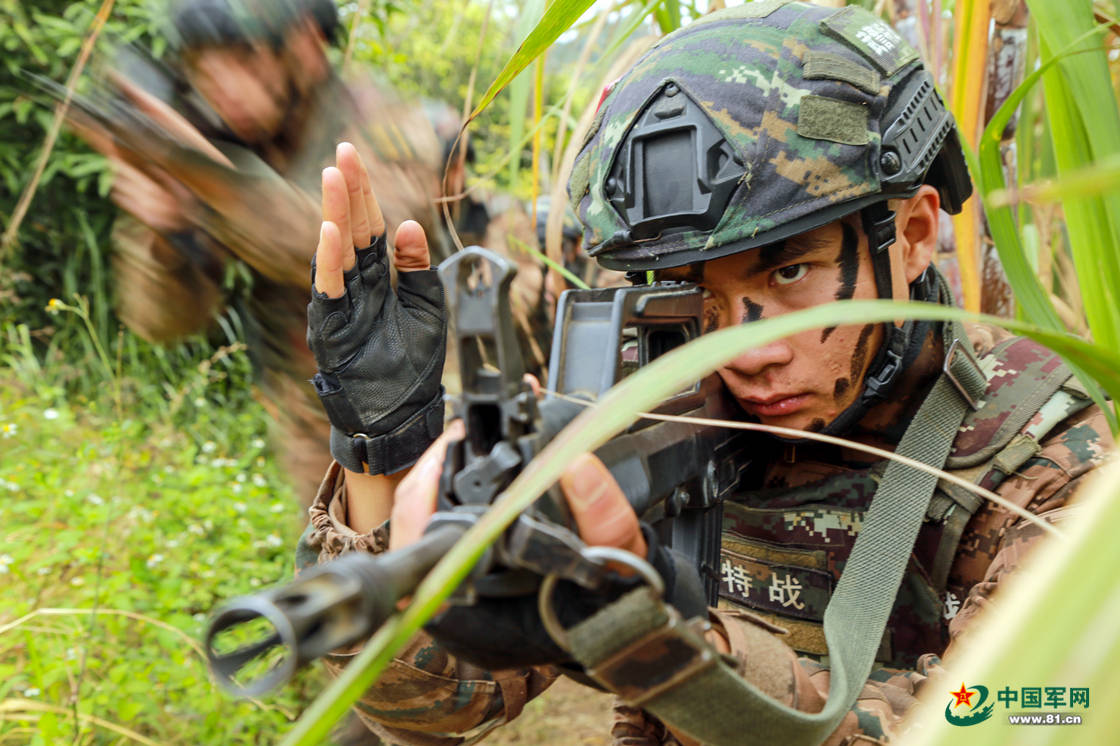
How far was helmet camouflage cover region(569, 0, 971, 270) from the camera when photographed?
3.96 ft

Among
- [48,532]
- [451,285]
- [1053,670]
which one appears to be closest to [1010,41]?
[451,285]

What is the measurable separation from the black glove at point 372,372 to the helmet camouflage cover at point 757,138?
1.15ft

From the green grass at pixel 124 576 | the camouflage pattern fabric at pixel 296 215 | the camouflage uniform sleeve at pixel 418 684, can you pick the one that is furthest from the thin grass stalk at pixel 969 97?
the green grass at pixel 124 576

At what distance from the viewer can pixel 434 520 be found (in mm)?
688

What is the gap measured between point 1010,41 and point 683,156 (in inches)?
46.9

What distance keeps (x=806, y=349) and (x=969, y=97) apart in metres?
0.78

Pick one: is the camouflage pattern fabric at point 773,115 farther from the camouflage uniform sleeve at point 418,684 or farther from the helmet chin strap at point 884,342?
the camouflage uniform sleeve at point 418,684

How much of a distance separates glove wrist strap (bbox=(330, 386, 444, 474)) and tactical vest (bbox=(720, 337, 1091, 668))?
59cm

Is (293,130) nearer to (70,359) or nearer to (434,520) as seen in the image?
(434,520)

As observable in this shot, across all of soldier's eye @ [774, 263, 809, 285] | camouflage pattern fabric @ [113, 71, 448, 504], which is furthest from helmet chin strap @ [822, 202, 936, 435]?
camouflage pattern fabric @ [113, 71, 448, 504]

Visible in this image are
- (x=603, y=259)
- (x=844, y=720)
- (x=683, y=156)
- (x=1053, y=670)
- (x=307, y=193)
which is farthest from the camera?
(x=307, y=193)
